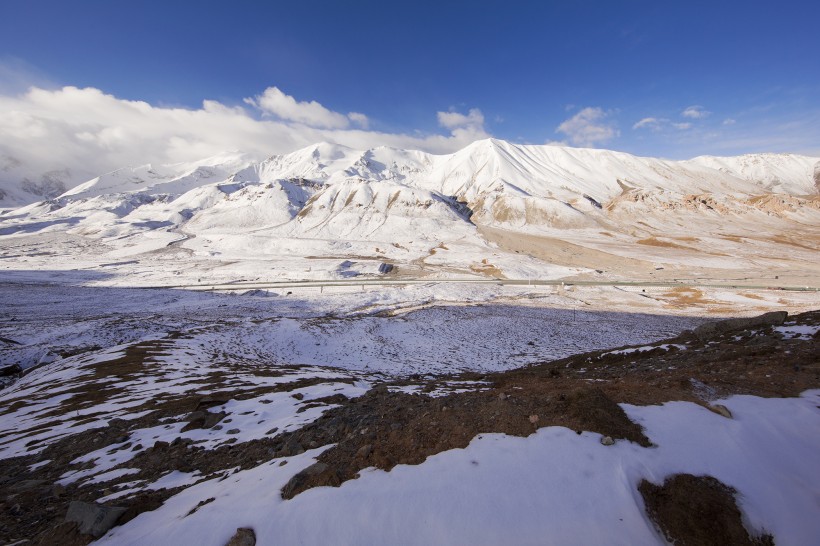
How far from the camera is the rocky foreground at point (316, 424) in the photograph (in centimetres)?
577

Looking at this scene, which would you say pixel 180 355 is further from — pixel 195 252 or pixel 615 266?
pixel 195 252

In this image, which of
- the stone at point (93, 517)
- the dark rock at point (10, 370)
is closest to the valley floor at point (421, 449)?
the stone at point (93, 517)

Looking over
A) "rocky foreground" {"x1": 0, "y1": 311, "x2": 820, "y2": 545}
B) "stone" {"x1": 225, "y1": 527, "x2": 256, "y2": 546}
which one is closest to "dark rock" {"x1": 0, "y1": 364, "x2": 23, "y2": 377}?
"rocky foreground" {"x1": 0, "y1": 311, "x2": 820, "y2": 545}

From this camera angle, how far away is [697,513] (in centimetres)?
488

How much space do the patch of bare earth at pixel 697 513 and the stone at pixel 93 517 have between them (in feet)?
27.2

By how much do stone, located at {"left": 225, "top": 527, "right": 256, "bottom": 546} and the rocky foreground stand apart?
0.02m

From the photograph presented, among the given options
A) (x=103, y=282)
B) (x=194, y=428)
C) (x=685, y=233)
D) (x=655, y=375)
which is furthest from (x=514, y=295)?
(x=685, y=233)

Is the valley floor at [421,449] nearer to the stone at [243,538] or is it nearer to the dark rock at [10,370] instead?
the stone at [243,538]

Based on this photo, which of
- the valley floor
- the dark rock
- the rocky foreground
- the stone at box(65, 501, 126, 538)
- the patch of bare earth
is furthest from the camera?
the dark rock

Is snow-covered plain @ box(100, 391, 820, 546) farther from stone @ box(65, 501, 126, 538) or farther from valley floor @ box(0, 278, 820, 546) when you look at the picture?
stone @ box(65, 501, 126, 538)

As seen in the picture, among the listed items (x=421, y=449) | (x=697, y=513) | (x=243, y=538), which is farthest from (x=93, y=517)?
(x=697, y=513)

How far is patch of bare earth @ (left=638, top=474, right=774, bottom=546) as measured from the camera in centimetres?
464

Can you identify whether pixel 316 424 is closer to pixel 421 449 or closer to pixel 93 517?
pixel 421 449

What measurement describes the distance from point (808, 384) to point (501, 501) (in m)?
9.41
